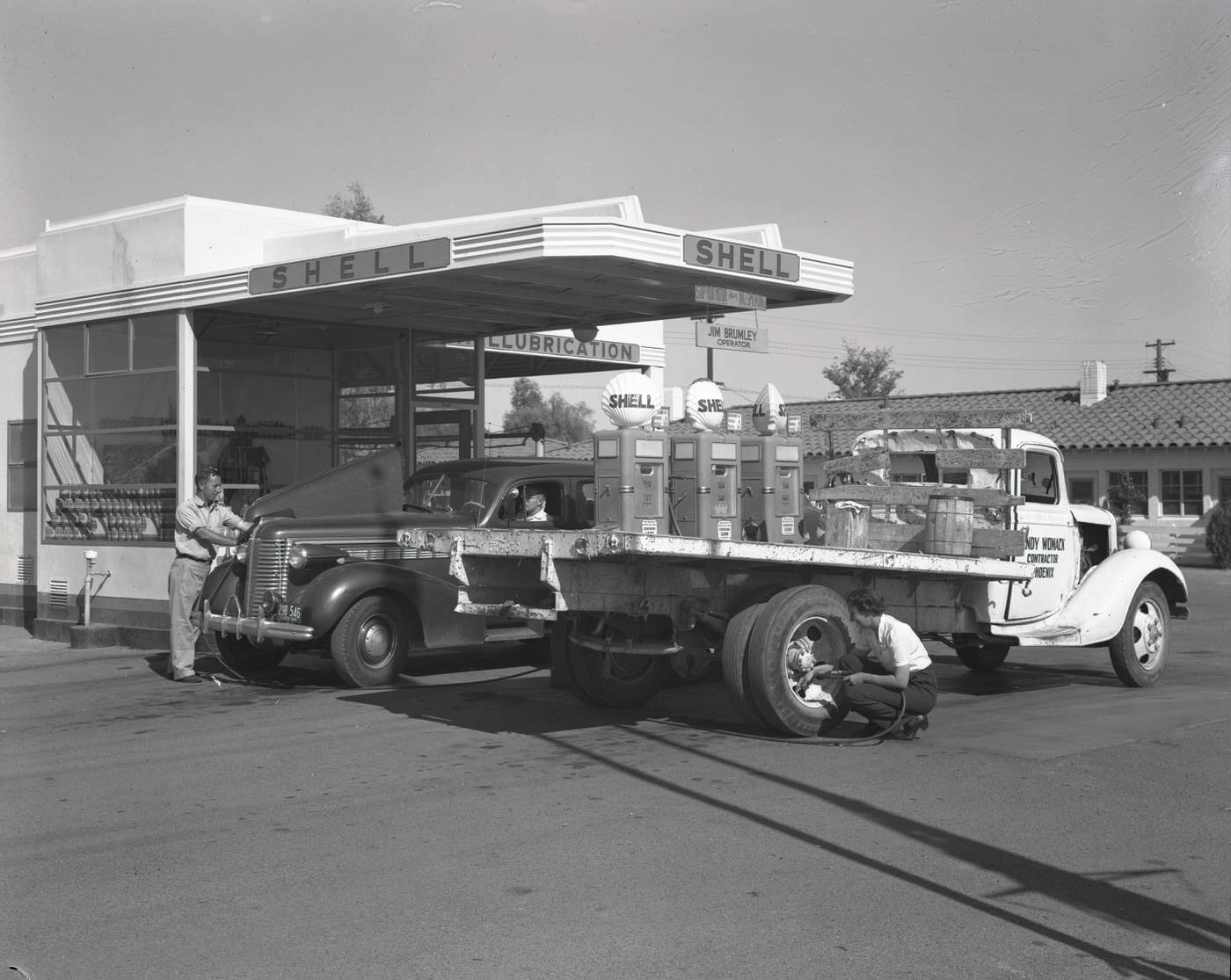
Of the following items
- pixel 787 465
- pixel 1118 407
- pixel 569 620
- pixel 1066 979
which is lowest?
pixel 1066 979

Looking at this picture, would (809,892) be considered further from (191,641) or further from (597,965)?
(191,641)

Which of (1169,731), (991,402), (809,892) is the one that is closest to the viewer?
(809,892)

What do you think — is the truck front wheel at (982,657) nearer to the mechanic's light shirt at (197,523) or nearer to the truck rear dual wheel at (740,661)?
the truck rear dual wheel at (740,661)

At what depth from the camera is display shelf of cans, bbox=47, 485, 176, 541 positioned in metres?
16.0

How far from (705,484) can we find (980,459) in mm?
2703

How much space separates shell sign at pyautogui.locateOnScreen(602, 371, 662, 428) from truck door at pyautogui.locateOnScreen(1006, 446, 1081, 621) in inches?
137

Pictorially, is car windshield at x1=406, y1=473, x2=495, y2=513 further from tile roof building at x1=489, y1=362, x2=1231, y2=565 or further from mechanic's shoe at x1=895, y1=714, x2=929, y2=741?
tile roof building at x1=489, y1=362, x2=1231, y2=565

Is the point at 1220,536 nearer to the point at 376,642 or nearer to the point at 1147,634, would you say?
the point at 1147,634

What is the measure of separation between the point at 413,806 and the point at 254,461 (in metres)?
11.5

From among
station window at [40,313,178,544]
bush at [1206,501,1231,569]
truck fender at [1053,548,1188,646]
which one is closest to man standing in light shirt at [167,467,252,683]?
station window at [40,313,178,544]

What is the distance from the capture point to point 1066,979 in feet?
15.0

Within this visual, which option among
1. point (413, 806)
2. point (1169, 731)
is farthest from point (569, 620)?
point (1169, 731)

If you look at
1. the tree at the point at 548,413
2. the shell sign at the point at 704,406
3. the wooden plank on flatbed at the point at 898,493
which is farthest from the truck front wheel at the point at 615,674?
the tree at the point at 548,413

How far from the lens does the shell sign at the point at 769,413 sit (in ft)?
33.0
